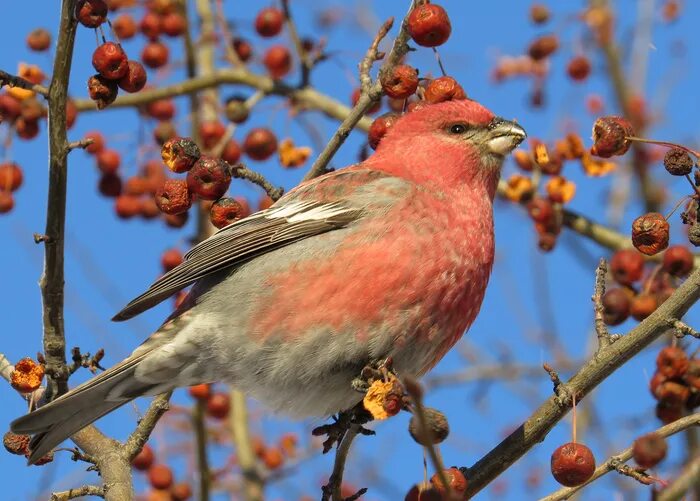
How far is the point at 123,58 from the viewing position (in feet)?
11.3

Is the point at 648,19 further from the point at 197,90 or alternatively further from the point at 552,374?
the point at 552,374

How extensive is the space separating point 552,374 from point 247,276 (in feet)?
4.40

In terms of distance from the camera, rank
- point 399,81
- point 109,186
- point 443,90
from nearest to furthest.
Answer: point 399,81
point 443,90
point 109,186

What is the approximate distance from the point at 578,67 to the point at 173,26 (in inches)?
80.2

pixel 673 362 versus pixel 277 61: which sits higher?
pixel 277 61

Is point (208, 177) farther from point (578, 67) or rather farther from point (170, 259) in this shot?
point (578, 67)

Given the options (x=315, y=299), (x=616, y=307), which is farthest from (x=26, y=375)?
(x=616, y=307)

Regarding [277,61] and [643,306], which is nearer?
[643,306]

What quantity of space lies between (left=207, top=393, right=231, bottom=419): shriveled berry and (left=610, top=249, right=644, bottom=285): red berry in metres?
1.99

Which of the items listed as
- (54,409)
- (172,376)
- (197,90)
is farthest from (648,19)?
(54,409)

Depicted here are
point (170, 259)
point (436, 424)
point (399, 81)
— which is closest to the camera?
point (436, 424)

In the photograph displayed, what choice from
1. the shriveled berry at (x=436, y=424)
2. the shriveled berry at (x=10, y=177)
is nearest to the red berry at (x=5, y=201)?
the shriveled berry at (x=10, y=177)

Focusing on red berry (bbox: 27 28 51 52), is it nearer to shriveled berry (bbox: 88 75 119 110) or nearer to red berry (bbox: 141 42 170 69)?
red berry (bbox: 141 42 170 69)

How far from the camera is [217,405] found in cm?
497
